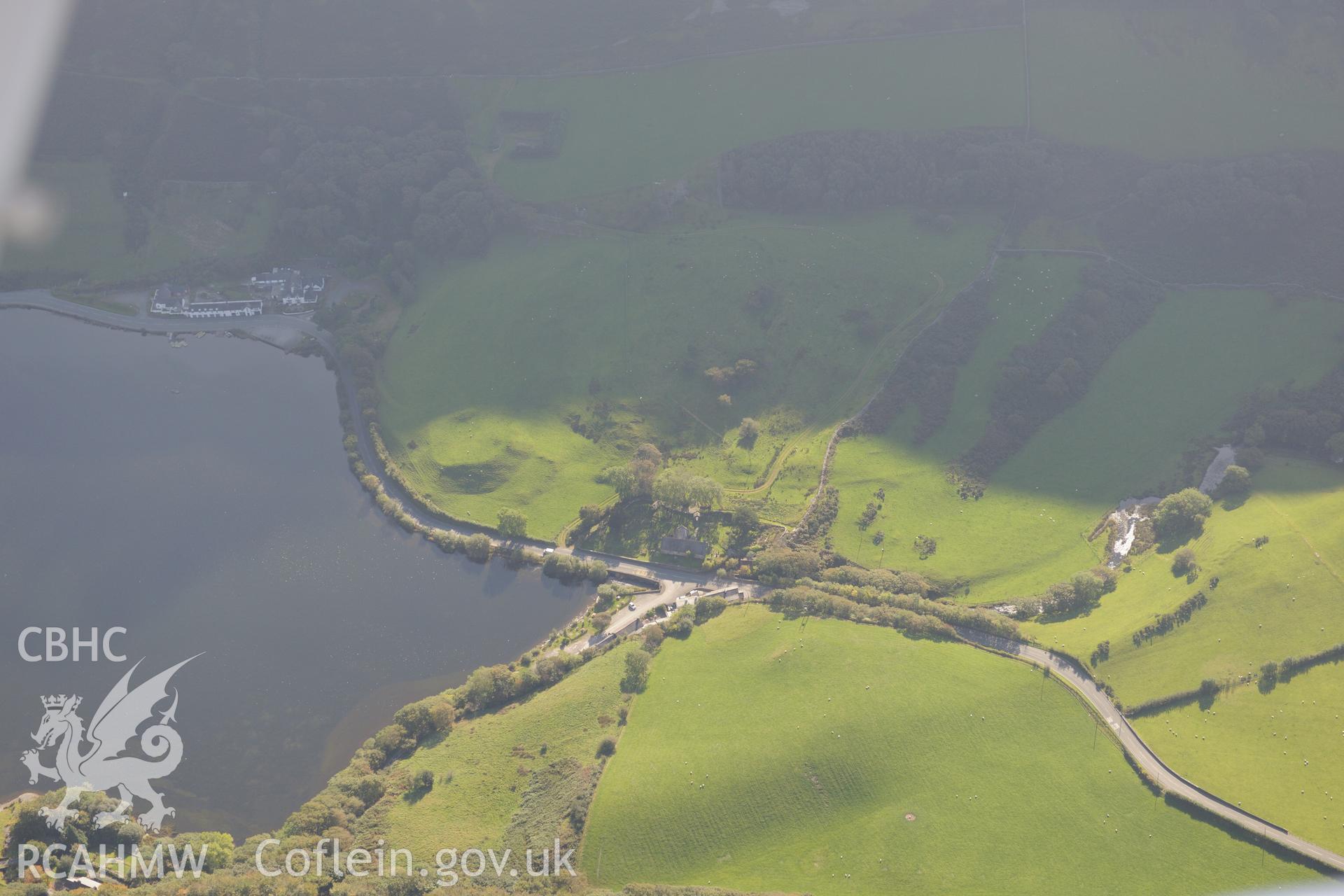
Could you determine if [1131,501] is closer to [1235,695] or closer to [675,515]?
[1235,695]

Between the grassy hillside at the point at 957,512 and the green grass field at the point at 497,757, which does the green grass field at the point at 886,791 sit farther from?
the grassy hillside at the point at 957,512

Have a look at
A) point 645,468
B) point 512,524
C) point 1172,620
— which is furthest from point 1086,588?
point 512,524

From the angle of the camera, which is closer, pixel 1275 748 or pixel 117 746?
pixel 1275 748

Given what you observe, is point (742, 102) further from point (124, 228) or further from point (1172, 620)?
point (1172, 620)

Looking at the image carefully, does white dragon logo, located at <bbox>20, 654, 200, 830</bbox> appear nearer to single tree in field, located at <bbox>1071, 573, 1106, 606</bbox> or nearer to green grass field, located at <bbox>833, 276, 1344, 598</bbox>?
green grass field, located at <bbox>833, 276, 1344, 598</bbox>

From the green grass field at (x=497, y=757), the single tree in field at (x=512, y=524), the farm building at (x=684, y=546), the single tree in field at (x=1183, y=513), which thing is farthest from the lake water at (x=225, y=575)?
the single tree in field at (x=1183, y=513)

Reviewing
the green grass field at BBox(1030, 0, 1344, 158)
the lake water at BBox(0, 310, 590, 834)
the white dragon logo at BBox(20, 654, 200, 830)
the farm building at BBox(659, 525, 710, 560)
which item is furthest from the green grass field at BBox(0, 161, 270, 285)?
the green grass field at BBox(1030, 0, 1344, 158)

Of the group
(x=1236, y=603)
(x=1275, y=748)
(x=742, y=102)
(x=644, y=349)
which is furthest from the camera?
(x=742, y=102)
